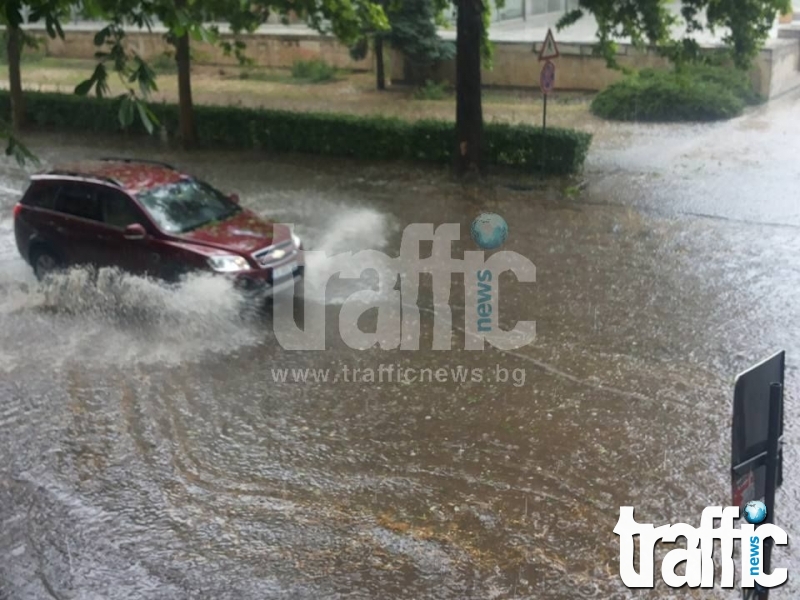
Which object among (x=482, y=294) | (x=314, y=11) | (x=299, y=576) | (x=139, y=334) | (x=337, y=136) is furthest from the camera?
(x=337, y=136)

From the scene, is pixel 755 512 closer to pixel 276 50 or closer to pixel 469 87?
pixel 469 87

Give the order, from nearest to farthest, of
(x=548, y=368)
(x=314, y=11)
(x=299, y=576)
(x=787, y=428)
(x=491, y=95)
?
(x=299, y=576), (x=787, y=428), (x=548, y=368), (x=314, y=11), (x=491, y=95)

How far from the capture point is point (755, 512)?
445 centimetres

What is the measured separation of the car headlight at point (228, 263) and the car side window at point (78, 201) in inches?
78.5

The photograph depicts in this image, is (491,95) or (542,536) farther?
(491,95)

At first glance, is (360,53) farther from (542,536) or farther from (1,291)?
(542,536)

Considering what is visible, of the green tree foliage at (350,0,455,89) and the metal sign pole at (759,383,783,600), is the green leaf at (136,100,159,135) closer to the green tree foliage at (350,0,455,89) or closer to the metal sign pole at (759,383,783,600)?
the metal sign pole at (759,383,783,600)

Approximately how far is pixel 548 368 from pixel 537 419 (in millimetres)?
1196

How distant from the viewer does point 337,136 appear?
70.0 ft

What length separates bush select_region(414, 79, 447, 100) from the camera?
29.6m

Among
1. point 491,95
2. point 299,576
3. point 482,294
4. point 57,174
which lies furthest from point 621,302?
point 491,95

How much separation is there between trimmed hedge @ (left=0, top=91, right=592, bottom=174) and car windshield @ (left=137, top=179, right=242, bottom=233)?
6838mm

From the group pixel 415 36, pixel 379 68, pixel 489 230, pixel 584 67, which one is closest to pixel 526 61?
pixel 584 67

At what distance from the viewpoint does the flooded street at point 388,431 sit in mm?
7410
